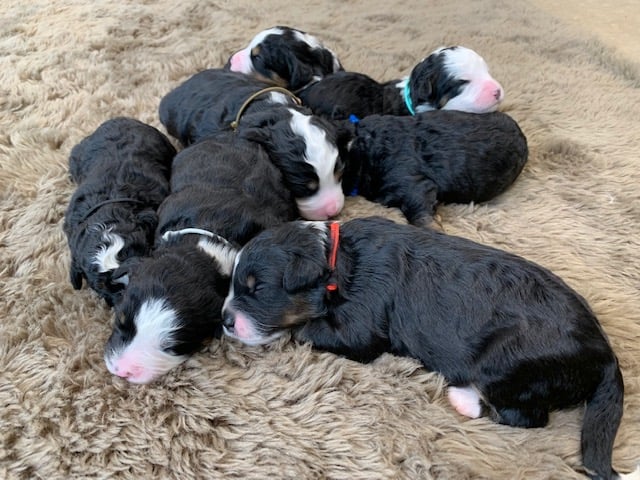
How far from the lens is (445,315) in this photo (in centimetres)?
182

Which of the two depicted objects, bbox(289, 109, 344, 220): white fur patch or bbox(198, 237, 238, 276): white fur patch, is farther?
bbox(289, 109, 344, 220): white fur patch

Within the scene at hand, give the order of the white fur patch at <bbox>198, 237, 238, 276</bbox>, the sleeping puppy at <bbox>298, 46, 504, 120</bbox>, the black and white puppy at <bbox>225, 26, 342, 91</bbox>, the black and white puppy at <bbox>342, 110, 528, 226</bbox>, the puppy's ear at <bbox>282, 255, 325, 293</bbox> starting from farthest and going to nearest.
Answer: the black and white puppy at <bbox>225, 26, 342, 91</bbox>
the sleeping puppy at <bbox>298, 46, 504, 120</bbox>
the black and white puppy at <bbox>342, 110, 528, 226</bbox>
the white fur patch at <bbox>198, 237, 238, 276</bbox>
the puppy's ear at <bbox>282, 255, 325, 293</bbox>

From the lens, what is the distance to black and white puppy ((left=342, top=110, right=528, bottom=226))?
8.85 feet

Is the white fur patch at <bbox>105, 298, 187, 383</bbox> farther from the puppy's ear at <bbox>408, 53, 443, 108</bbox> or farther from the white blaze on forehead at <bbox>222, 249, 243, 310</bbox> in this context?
the puppy's ear at <bbox>408, 53, 443, 108</bbox>

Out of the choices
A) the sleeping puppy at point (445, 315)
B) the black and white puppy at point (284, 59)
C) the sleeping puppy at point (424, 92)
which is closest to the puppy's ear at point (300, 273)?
the sleeping puppy at point (445, 315)

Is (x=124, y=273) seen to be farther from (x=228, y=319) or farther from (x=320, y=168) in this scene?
(x=320, y=168)

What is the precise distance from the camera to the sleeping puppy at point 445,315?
5.62ft

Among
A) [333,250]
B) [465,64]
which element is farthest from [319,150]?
[465,64]

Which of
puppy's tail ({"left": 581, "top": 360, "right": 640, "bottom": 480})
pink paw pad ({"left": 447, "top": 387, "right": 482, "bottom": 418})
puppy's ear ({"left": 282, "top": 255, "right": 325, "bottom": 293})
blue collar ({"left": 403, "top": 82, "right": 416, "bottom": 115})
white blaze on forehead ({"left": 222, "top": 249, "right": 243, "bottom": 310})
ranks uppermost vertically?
puppy's ear ({"left": 282, "top": 255, "right": 325, "bottom": 293})

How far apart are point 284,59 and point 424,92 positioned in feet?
2.95

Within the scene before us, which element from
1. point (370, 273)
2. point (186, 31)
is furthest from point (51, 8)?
point (370, 273)

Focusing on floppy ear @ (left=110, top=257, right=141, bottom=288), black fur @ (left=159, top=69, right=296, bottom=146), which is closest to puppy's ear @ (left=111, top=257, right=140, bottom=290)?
floppy ear @ (left=110, top=257, right=141, bottom=288)

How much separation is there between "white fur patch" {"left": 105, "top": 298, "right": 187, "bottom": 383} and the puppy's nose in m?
0.18

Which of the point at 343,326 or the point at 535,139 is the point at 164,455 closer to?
the point at 343,326
